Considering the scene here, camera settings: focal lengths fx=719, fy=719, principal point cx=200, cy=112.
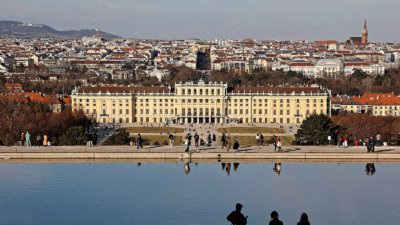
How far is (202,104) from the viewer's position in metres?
91.7

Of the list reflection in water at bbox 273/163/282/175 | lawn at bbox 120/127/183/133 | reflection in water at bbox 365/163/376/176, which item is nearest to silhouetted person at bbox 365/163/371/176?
reflection in water at bbox 365/163/376/176

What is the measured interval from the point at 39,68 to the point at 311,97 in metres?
95.4

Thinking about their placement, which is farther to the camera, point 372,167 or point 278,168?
point 372,167

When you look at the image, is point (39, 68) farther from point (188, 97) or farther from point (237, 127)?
point (237, 127)

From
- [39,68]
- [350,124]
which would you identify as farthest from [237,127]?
[39,68]

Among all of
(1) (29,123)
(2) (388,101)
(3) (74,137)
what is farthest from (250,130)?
(3) (74,137)

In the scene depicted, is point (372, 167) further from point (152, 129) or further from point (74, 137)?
point (152, 129)

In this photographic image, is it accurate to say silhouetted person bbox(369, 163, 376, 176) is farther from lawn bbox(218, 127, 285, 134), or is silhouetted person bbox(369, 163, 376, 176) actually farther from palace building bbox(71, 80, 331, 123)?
palace building bbox(71, 80, 331, 123)

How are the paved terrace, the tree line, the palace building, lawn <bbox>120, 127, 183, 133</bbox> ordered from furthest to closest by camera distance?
the palace building
lawn <bbox>120, 127, 183, 133</bbox>
the tree line
the paved terrace

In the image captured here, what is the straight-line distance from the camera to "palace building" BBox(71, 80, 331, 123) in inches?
3548

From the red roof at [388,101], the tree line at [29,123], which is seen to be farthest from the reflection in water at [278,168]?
the red roof at [388,101]

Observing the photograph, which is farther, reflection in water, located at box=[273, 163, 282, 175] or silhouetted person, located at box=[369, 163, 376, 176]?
reflection in water, located at box=[273, 163, 282, 175]

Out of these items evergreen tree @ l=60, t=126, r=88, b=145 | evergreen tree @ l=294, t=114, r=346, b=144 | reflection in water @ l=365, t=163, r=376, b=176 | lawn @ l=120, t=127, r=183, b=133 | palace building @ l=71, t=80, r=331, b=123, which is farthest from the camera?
palace building @ l=71, t=80, r=331, b=123

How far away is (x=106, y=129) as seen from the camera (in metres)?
77.3
